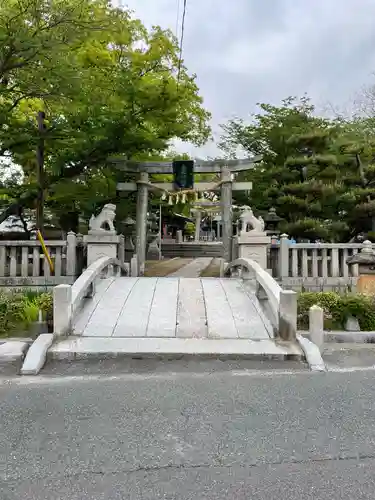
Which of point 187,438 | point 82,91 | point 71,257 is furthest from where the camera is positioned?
point 71,257

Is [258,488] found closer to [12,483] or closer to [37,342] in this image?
[12,483]

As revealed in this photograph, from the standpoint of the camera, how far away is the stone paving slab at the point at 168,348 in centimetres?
491

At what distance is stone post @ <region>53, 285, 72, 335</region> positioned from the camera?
532cm

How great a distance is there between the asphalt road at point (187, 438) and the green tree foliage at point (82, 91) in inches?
259

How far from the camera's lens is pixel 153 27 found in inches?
550

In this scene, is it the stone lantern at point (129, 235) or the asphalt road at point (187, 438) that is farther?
the stone lantern at point (129, 235)

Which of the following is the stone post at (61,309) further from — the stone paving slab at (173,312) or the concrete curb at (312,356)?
the concrete curb at (312,356)

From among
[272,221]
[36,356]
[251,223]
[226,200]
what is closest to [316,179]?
[272,221]

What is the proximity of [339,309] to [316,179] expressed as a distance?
872 centimetres

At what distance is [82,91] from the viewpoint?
8945mm

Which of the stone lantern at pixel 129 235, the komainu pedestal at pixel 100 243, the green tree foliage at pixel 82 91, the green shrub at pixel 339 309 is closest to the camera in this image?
the green shrub at pixel 339 309

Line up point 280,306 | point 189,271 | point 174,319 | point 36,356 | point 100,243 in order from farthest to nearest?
1. point 189,271
2. point 100,243
3. point 174,319
4. point 280,306
5. point 36,356

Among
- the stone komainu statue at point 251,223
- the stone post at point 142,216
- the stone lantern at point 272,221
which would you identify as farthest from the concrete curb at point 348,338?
the stone lantern at point 272,221

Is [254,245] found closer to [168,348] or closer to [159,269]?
[159,269]
